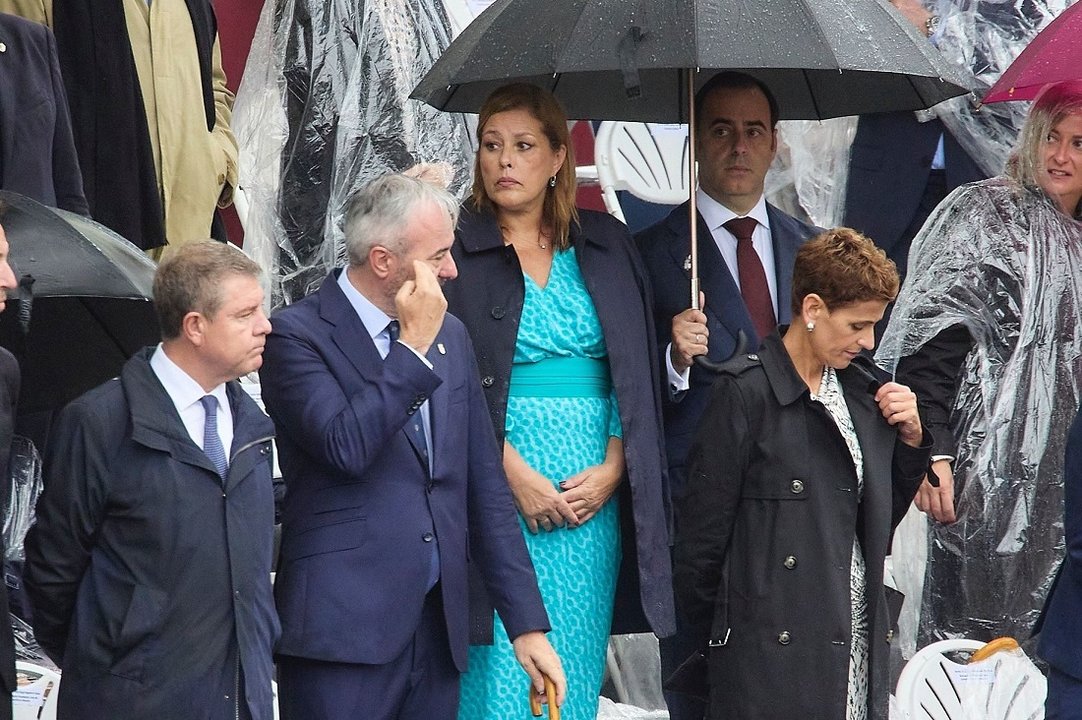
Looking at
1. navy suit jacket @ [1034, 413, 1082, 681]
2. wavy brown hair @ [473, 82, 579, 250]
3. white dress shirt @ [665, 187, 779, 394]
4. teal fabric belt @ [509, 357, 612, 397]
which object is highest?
wavy brown hair @ [473, 82, 579, 250]

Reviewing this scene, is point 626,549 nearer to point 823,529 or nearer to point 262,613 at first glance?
point 823,529

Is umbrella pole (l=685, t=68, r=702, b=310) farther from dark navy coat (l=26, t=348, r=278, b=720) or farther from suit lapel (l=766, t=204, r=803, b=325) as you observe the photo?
dark navy coat (l=26, t=348, r=278, b=720)

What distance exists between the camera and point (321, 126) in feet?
20.6

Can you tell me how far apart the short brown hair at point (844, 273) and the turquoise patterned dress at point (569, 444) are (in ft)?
1.80

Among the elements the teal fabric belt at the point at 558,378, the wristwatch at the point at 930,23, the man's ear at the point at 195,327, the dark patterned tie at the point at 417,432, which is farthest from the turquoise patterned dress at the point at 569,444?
the wristwatch at the point at 930,23

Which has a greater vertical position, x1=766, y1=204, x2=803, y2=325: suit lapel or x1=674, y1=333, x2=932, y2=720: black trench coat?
x1=766, y1=204, x2=803, y2=325: suit lapel

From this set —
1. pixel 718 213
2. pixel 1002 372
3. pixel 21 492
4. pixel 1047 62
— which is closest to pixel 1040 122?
pixel 1047 62

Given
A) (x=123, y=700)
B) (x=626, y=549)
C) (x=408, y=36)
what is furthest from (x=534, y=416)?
(x=408, y=36)

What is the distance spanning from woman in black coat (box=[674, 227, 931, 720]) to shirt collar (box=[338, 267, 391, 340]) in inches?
34.3

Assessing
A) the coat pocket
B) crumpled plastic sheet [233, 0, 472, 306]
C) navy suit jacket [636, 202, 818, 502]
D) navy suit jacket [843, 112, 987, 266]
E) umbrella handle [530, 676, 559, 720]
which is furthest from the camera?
navy suit jacket [843, 112, 987, 266]

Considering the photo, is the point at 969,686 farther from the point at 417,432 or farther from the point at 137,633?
the point at 137,633

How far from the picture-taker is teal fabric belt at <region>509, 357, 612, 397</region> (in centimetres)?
455

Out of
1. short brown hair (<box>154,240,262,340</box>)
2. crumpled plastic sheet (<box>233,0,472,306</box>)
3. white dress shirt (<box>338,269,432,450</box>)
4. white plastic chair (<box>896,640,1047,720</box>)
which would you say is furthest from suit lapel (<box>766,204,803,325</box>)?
short brown hair (<box>154,240,262,340</box>)

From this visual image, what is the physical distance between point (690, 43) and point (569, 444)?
1034mm
